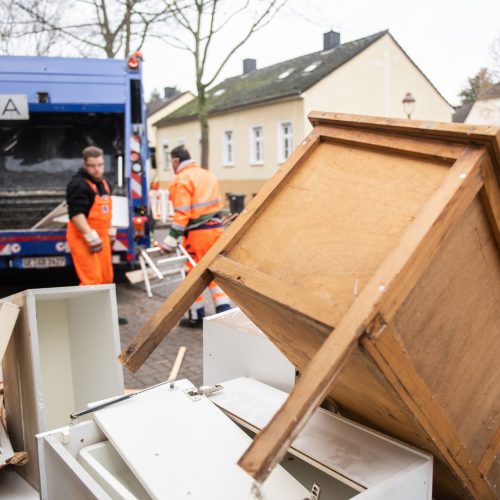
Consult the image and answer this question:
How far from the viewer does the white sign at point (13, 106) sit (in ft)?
21.6

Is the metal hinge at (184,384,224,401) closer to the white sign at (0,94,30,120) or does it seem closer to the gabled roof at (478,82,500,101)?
the white sign at (0,94,30,120)

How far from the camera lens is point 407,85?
25.0 metres

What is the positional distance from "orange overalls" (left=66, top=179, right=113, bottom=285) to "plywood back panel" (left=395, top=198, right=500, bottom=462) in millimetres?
3696

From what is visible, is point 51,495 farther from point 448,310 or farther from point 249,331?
point 448,310

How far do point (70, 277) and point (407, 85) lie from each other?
20.5 meters

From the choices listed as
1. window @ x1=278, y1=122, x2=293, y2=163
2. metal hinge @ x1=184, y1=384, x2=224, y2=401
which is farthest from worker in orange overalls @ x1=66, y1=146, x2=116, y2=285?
window @ x1=278, y1=122, x2=293, y2=163

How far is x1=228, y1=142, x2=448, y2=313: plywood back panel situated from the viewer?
4.82 ft

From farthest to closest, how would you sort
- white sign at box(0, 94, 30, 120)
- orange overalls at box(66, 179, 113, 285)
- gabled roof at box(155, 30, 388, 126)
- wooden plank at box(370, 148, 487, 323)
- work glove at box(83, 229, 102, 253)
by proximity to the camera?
gabled roof at box(155, 30, 388, 126)
white sign at box(0, 94, 30, 120)
orange overalls at box(66, 179, 113, 285)
work glove at box(83, 229, 102, 253)
wooden plank at box(370, 148, 487, 323)

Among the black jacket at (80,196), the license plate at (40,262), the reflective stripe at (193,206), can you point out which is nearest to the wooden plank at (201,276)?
the black jacket at (80,196)

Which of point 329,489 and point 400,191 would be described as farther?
point 329,489

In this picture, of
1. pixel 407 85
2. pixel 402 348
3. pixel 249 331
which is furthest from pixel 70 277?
pixel 407 85

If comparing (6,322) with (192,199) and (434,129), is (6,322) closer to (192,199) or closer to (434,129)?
(434,129)

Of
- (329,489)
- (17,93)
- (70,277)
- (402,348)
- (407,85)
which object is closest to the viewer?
(402,348)

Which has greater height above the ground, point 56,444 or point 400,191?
point 400,191
